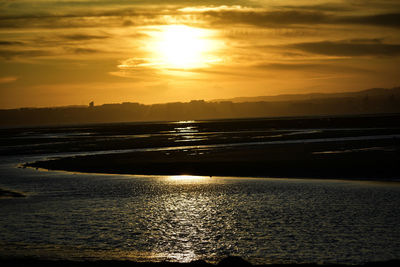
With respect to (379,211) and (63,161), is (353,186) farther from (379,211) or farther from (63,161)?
Answer: (63,161)

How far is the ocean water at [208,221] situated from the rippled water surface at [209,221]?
38 mm

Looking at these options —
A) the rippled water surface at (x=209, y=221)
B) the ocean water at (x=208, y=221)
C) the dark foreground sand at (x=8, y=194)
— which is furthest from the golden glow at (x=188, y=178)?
the dark foreground sand at (x=8, y=194)

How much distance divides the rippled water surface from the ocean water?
4 cm

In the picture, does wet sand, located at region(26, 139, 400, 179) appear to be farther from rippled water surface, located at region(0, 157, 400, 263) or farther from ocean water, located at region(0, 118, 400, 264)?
rippled water surface, located at region(0, 157, 400, 263)

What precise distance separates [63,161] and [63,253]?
3493 centimetres

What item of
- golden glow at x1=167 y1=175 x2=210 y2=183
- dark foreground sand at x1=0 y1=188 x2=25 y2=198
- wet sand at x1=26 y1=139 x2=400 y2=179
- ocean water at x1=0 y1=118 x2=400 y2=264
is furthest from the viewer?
wet sand at x1=26 y1=139 x2=400 y2=179

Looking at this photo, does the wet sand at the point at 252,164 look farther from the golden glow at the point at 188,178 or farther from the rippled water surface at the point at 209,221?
the rippled water surface at the point at 209,221

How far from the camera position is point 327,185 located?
2877cm

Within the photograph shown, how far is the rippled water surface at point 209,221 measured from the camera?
1491 cm

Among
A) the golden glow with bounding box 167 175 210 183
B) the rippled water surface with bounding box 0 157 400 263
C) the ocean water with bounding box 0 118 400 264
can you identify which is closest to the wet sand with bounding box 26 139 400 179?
the golden glow with bounding box 167 175 210 183

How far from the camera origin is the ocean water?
14.8 m

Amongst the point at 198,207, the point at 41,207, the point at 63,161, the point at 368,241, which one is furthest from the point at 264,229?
the point at 63,161

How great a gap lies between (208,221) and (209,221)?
0.14 feet

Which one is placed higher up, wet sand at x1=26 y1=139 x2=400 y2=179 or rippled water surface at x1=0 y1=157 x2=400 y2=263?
wet sand at x1=26 y1=139 x2=400 y2=179
